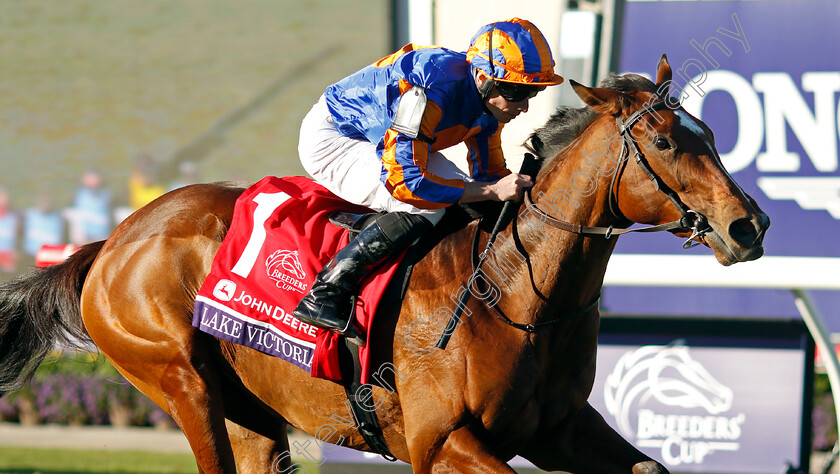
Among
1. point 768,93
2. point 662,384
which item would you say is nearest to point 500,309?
point 662,384

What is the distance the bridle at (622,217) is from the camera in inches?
100

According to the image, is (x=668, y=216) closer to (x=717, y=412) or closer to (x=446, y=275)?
(x=446, y=275)

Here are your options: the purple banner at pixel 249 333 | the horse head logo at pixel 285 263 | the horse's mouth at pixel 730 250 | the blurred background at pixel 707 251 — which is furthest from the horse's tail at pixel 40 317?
the horse's mouth at pixel 730 250

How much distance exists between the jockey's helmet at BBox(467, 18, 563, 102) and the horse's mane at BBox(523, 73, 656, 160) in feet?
0.64

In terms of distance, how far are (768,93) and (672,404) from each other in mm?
2027

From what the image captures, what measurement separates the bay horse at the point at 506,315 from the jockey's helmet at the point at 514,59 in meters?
0.18

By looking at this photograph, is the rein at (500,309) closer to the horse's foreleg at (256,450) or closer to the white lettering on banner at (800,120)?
the horse's foreleg at (256,450)

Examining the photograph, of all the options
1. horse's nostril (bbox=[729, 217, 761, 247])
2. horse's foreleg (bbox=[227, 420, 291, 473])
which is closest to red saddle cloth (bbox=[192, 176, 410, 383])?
horse's foreleg (bbox=[227, 420, 291, 473])

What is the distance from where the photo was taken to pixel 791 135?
5.48 metres

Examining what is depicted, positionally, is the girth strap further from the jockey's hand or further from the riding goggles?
the riding goggles

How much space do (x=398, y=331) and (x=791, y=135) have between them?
3535 millimetres

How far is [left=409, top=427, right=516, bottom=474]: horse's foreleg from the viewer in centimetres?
266

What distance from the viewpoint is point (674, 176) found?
258 centimetres

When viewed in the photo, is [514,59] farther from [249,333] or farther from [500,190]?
[249,333]
